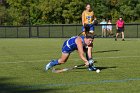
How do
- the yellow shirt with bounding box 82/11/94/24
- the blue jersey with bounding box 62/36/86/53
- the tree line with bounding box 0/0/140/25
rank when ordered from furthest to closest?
the tree line with bounding box 0/0/140/25
the yellow shirt with bounding box 82/11/94/24
the blue jersey with bounding box 62/36/86/53

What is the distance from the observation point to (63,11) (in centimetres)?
5581

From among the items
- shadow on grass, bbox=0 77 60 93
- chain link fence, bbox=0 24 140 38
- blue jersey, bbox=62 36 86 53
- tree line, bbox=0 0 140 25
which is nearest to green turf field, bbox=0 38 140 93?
shadow on grass, bbox=0 77 60 93

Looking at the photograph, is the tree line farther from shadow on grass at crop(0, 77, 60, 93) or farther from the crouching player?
shadow on grass at crop(0, 77, 60, 93)

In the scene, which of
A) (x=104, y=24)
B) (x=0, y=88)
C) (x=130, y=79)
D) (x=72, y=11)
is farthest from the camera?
(x=72, y=11)

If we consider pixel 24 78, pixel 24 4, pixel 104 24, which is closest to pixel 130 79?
→ pixel 24 78

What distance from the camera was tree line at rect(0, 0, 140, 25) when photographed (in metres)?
56.0

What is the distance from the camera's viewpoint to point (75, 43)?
12492mm

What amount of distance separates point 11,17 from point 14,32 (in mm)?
15072

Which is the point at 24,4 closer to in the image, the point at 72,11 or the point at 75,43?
the point at 72,11

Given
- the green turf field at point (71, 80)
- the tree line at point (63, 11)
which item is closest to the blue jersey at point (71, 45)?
the green turf field at point (71, 80)

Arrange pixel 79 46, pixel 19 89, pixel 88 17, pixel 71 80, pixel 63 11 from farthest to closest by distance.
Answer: pixel 63 11
pixel 88 17
pixel 79 46
pixel 71 80
pixel 19 89

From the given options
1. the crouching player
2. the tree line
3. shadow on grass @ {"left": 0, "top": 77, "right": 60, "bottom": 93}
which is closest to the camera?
shadow on grass @ {"left": 0, "top": 77, "right": 60, "bottom": 93}

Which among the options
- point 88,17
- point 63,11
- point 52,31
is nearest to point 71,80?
point 88,17

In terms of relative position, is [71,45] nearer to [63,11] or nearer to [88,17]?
[88,17]
